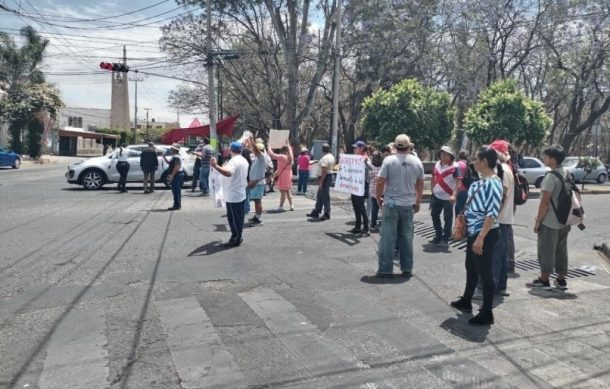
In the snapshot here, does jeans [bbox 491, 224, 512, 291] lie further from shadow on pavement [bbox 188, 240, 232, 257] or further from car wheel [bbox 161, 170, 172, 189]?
car wheel [bbox 161, 170, 172, 189]

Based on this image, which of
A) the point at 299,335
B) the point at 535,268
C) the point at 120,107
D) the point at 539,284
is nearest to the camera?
the point at 299,335

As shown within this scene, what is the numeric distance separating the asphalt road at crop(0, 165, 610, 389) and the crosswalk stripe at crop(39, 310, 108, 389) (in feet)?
0.05

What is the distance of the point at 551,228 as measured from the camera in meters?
6.39

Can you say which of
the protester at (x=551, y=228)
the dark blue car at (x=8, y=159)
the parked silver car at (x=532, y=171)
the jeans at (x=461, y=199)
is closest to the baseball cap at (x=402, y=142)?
the protester at (x=551, y=228)

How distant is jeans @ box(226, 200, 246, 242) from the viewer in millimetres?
8383

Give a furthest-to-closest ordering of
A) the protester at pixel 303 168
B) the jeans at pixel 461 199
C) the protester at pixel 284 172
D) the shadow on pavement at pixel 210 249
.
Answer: the protester at pixel 303 168 → the protester at pixel 284 172 → the jeans at pixel 461 199 → the shadow on pavement at pixel 210 249

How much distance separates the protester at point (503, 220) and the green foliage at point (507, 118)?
47.3 ft

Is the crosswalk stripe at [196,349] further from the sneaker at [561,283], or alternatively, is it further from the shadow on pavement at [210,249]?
the sneaker at [561,283]

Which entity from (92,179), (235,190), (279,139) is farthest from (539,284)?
(92,179)

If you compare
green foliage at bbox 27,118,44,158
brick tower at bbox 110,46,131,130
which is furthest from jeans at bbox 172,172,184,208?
brick tower at bbox 110,46,131,130

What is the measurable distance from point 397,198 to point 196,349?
11.0 feet

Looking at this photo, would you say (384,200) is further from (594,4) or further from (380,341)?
(594,4)

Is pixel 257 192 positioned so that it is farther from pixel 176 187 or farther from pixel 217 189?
pixel 176 187

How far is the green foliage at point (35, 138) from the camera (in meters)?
39.2
